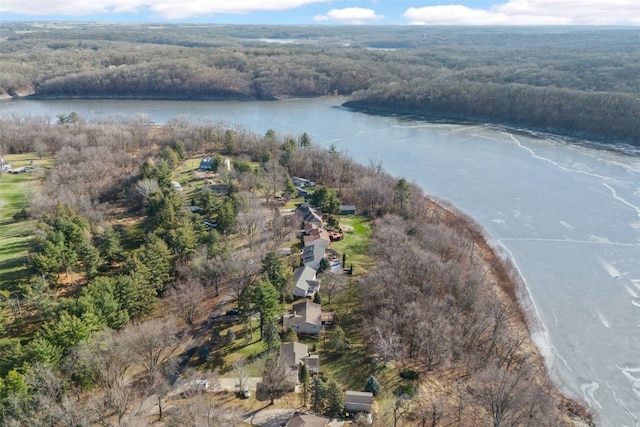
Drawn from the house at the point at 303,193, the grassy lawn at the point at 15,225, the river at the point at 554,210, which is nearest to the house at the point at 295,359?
the river at the point at 554,210

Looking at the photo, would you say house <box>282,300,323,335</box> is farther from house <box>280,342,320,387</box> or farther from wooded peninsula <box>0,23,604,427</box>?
house <box>280,342,320,387</box>

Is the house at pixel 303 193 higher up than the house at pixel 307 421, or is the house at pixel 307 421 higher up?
the house at pixel 303 193

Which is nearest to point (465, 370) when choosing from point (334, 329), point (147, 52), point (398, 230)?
point (334, 329)

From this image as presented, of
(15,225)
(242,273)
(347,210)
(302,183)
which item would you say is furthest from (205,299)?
(302,183)

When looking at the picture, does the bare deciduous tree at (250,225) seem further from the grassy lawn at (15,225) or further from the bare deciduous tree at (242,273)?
the grassy lawn at (15,225)

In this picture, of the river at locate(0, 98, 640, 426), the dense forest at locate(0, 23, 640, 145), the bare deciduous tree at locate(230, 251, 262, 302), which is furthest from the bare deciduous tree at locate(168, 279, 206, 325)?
the dense forest at locate(0, 23, 640, 145)

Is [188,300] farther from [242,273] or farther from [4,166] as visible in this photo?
[4,166]
